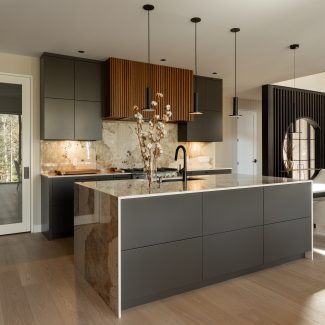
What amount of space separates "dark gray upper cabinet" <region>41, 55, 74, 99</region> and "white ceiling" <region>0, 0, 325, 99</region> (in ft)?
0.57

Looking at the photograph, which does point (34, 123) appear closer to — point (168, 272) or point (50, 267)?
point (50, 267)

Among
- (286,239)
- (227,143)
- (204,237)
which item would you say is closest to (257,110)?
(227,143)

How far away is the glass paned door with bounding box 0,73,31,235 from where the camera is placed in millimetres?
4855

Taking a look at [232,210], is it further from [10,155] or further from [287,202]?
[10,155]

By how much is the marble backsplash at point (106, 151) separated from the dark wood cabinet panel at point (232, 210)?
117 inches

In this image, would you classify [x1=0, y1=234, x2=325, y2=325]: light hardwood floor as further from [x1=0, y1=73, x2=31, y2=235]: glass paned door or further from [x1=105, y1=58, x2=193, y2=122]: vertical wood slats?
[x1=105, y1=58, x2=193, y2=122]: vertical wood slats

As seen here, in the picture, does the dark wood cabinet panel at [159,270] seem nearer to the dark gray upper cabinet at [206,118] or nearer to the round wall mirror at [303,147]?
the dark gray upper cabinet at [206,118]

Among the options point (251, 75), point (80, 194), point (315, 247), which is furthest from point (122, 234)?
point (251, 75)

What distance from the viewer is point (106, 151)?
5.57 metres

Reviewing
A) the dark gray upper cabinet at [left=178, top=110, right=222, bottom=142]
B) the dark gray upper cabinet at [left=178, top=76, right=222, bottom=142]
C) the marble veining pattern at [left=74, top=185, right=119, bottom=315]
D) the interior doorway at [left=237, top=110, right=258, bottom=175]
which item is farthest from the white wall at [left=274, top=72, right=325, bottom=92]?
the marble veining pattern at [left=74, top=185, right=119, bottom=315]

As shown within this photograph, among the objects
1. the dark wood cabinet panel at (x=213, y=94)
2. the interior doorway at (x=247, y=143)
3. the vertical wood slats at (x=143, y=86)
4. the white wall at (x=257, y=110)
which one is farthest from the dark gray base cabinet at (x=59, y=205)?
the white wall at (x=257, y=110)

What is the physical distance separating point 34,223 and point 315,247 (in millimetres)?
4075

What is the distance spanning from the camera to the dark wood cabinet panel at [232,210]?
2924mm

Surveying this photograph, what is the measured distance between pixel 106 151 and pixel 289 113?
4.34 meters
